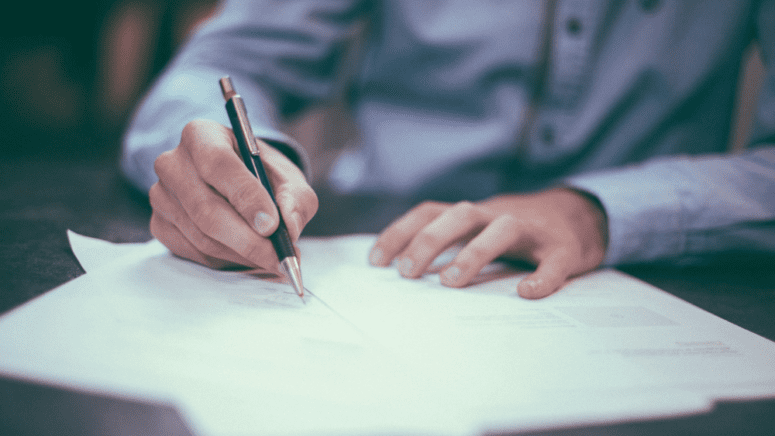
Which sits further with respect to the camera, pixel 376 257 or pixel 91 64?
pixel 91 64

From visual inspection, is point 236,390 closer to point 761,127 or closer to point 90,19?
point 761,127

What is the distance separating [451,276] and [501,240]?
6 cm

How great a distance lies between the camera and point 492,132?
68 centimetres

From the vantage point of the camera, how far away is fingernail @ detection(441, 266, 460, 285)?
1.11 ft

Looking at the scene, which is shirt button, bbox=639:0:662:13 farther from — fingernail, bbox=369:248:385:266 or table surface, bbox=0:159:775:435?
fingernail, bbox=369:248:385:266

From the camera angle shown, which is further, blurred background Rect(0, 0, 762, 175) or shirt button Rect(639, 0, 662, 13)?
blurred background Rect(0, 0, 762, 175)

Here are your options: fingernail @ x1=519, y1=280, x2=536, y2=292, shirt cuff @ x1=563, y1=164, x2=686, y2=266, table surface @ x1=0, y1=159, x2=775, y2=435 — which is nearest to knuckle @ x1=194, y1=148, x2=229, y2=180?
table surface @ x1=0, y1=159, x2=775, y2=435

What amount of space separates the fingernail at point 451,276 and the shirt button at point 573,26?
455 millimetres

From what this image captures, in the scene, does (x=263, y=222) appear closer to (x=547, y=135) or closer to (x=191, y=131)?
(x=191, y=131)

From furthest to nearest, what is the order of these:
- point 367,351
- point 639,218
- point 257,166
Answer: point 639,218 → point 257,166 → point 367,351

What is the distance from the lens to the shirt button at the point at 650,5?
61cm

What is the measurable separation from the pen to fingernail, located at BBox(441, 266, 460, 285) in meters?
0.11

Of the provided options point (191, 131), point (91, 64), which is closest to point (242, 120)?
point (191, 131)

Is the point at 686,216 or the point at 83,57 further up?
the point at 83,57
